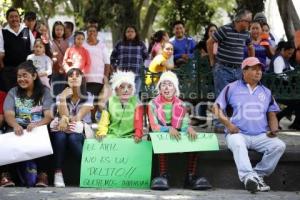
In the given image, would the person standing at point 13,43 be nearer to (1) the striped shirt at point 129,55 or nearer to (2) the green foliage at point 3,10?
(1) the striped shirt at point 129,55

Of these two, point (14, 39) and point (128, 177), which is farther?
point (14, 39)

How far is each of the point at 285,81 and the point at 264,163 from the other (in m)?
2.88

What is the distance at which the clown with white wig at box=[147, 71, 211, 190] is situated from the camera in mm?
9328

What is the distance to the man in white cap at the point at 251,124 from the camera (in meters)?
9.15

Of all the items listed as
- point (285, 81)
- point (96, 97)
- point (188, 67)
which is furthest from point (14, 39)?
point (285, 81)

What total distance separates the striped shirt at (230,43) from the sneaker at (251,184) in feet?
9.41

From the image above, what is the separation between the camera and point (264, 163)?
9.27 meters

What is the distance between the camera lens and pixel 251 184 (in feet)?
28.8

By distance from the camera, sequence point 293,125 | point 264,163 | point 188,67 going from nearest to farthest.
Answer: point 264,163
point 188,67
point 293,125

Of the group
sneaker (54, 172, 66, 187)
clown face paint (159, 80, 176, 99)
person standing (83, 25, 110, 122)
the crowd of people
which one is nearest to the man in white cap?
the crowd of people

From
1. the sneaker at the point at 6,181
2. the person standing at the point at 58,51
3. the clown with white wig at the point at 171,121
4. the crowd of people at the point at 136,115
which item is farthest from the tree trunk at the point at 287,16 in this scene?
the sneaker at the point at 6,181

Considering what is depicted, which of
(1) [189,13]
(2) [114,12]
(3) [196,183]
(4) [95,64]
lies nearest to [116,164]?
(3) [196,183]

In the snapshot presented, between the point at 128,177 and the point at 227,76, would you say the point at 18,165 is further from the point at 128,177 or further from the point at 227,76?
the point at 227,76

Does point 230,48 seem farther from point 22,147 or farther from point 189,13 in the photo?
point 189,13
